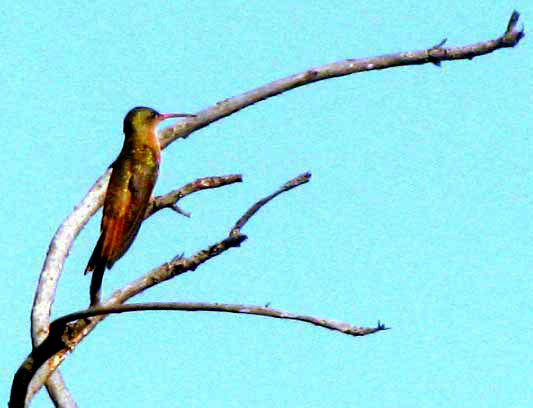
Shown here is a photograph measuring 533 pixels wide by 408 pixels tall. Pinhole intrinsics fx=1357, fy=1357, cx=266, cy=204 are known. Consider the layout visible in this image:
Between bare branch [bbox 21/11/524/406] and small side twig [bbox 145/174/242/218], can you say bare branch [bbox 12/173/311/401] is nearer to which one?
bare branch [bbox 21/11/524/406]

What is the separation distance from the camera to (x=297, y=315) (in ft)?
26.5

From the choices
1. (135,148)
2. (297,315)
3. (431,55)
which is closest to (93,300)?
(297,315)

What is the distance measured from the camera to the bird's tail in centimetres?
961

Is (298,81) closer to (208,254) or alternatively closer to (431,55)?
(431,55)

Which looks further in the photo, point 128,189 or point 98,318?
point 128,189

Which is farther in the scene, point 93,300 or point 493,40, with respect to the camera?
point 493,40

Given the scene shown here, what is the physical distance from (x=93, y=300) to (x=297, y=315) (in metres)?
2.02

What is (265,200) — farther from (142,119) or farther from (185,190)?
(142,119)

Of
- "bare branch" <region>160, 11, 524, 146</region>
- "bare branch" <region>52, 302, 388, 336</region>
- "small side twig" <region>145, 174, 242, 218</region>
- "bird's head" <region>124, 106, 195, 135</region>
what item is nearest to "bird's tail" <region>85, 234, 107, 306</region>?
"small side twig" <region>145, 174, 242, 218</region>

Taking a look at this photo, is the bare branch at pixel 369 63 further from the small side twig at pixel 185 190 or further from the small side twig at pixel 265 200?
the small side twig at pixel 265 200

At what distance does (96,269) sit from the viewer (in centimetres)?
1007

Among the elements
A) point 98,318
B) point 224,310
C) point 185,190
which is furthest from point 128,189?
point 224,310

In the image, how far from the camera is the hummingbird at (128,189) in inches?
409

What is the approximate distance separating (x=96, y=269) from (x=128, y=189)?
1352mm
